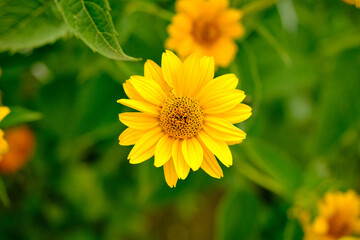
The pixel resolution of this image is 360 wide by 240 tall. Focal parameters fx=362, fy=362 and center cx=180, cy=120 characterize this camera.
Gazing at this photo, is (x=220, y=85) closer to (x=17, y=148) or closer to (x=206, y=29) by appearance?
(x=206, y=29)

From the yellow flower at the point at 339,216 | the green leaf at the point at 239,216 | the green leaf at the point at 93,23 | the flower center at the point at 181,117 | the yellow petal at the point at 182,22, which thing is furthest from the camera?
the green leaf at the point at 239,216

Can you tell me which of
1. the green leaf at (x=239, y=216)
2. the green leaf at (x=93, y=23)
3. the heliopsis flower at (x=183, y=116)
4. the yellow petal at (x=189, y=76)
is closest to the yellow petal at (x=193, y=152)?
the heliopsis flower at (x=183, y=116)

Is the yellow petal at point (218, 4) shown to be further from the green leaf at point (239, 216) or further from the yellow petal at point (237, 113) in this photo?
the green leaf at point (239, 216)

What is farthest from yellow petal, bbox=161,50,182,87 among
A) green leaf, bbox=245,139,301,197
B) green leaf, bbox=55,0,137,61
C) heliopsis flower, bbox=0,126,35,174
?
heliopsis flower, bbox=0,126,35,174

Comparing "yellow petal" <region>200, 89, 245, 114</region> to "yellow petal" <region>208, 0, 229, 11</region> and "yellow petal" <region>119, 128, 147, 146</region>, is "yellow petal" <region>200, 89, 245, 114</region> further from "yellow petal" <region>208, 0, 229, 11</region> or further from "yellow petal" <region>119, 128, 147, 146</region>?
"yellow petal" <region>208, 0, 229, 11</region>

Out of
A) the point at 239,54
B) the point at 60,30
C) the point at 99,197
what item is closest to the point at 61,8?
the point at 60,30

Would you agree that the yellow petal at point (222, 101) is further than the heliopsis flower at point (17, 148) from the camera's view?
No
